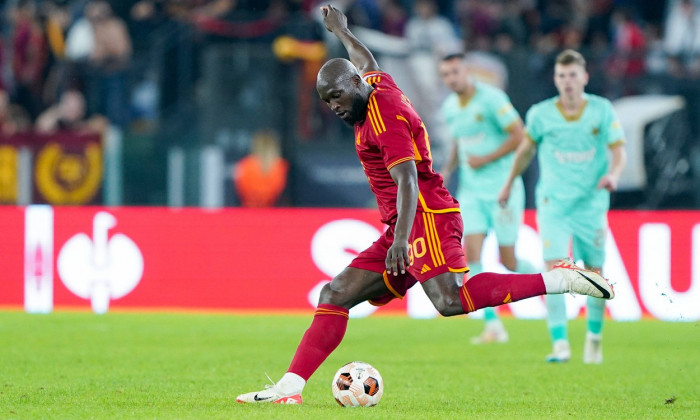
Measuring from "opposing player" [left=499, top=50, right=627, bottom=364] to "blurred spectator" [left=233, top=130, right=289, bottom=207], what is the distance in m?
5.52

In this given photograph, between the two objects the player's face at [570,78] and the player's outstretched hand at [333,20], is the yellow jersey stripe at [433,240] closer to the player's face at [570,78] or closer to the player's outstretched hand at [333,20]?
the player's outstretched hand at [333,20]

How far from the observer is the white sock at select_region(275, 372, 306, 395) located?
6.21m

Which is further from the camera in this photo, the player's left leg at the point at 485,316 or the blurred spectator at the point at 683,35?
the blurred spectator at the point at 683,35

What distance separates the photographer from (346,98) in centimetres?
592

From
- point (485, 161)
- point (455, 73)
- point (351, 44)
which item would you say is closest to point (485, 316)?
point (485, 161)

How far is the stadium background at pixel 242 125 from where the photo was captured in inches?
532

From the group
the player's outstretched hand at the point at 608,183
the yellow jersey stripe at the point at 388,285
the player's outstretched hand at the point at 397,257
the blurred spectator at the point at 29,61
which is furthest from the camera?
the blurred spectator at the point at 29,61

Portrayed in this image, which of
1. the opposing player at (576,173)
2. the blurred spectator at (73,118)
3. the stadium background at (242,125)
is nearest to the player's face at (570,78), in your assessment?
the opposing player at (576,173)

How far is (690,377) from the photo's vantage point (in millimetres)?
8102

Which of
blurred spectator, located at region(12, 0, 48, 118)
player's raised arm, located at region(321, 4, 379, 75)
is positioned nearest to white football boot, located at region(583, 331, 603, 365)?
player's raised arm, located at region(321, 4, 379, 75)

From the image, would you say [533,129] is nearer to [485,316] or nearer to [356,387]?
[485,316]

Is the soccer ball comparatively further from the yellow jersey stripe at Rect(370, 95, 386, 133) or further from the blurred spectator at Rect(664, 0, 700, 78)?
the blurred spectator at Rect(664, 0, 700, 78)

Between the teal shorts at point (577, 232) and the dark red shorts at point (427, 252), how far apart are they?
9.55ft

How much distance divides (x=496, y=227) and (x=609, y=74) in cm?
445
